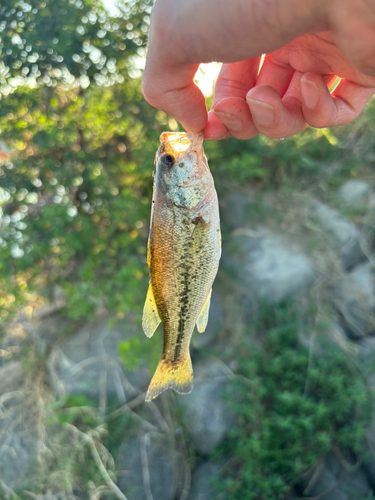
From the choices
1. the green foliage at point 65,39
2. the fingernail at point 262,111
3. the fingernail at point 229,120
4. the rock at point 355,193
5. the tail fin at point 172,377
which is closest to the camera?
the fingernail at point 262,111

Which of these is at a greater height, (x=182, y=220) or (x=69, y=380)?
(x=182, y=220)

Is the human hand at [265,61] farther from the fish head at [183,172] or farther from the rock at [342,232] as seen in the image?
the rock at [342,232]

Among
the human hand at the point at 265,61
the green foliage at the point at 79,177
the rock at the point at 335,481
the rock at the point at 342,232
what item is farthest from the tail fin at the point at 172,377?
the rock at the point at 342,232

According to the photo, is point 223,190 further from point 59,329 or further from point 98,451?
point 98,451

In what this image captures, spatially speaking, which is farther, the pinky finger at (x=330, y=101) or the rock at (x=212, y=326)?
the rock at (x=212, y=326)

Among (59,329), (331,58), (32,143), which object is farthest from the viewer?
(59,329)

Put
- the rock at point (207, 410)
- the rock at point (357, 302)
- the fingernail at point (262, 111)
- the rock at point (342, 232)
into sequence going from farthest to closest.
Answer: the rock at point (342, 232), the rock at point (357, 302), the rock at point (207, 410), the fingernail at point (262, 111)

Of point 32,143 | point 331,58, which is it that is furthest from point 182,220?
point 32,143
